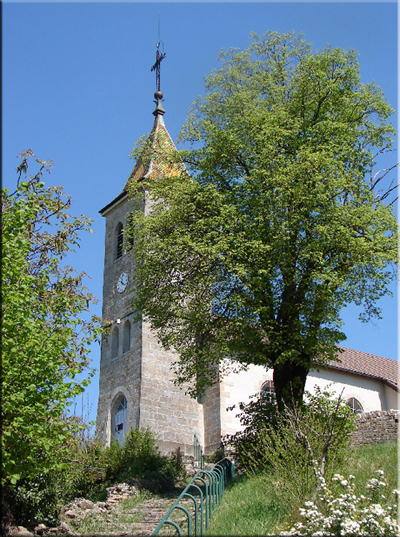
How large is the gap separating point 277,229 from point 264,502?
6.92 meters

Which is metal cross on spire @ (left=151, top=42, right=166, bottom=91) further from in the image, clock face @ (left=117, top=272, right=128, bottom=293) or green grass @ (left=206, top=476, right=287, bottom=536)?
green grass @ (left=206, top=476, right=287, bottom=536)

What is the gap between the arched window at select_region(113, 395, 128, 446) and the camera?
76.7 feet

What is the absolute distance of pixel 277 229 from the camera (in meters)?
15.5

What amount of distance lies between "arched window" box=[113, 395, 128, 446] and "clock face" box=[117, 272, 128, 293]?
4693mm

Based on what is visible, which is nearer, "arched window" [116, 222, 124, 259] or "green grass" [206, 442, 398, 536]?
"green grass" [206, 442, 398, 536]

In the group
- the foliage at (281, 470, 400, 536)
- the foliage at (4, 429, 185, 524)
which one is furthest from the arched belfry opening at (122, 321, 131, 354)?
the foliage at (281, 470, 400, 536)

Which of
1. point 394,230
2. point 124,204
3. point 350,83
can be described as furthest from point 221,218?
point 124,204

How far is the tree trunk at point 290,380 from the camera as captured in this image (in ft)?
49.9

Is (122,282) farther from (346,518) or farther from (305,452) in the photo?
(346,518)

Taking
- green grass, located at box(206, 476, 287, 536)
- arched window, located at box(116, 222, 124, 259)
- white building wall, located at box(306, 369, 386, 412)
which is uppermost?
arched window, located at box(116, 222, 124, 259)

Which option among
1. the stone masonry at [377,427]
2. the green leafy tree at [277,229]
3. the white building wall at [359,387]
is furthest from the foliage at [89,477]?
the white building wall at [359,387]

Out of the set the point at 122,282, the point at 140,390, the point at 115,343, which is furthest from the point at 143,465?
the point at 122,282

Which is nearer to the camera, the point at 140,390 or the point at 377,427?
the point at 377,427

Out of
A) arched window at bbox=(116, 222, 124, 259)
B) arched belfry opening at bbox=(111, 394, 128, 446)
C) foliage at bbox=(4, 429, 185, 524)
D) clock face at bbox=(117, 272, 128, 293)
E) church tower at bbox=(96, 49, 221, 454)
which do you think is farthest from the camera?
arched window at bbox=(116, 222, 124, 259)
